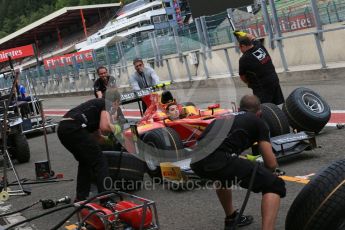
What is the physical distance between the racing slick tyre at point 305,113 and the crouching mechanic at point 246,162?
344 centimetres

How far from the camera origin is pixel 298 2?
17125mm

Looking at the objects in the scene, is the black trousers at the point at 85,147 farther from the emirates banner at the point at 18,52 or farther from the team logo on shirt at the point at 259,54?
the emirates banner at the point at 18,52

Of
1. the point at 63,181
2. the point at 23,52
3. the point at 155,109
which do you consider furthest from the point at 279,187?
the point at 23,52

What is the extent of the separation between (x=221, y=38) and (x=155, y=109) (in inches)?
489

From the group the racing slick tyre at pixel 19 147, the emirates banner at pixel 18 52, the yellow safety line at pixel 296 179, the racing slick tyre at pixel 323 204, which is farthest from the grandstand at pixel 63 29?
the racing slick tyre at pixel 323 204

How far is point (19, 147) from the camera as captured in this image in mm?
11477

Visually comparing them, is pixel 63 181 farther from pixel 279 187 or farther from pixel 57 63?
pixel 57 63

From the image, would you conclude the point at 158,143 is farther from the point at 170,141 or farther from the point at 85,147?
the point at 85,147

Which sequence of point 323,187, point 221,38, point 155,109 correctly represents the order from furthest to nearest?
point 221,38, point 155,109, point 323,187

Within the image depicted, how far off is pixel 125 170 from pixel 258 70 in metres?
2.64

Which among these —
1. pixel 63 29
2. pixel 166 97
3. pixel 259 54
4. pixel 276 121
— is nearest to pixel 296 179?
pixel 276 121

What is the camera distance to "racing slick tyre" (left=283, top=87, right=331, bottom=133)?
321 inches

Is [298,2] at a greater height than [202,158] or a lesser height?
greater

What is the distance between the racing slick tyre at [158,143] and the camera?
7484 mm
